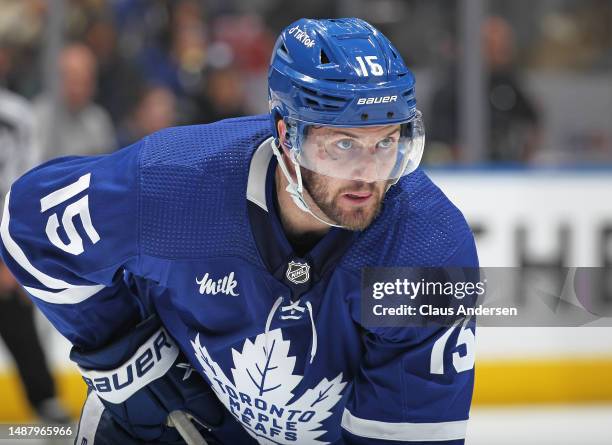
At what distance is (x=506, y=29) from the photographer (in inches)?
166

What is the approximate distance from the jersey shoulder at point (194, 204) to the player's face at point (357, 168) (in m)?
0.15

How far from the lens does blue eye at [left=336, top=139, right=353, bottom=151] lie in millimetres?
1781

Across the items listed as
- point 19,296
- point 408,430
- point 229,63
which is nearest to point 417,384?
point 408,430

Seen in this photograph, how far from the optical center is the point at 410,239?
71.4 inches

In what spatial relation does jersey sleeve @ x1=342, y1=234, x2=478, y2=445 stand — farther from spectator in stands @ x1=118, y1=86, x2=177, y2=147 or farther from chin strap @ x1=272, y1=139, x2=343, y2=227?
spectator in stands @ x1=118, y1=86, x2=177, y2=147

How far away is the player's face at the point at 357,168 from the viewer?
1.77 metres

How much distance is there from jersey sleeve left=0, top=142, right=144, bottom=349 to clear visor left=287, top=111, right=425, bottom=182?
30 cm

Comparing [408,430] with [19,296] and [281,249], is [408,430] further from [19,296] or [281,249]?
[19,296]

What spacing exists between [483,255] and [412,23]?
1120mm

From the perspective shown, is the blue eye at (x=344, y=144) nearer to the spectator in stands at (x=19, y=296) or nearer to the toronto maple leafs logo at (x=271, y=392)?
Answer: the toronto maple leafs logo at (x=271, y=392)

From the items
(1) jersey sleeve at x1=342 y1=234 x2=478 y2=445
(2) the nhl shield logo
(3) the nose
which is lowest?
(1) jersey sleeve at x1=342 y1=234 x2=478 y2=445

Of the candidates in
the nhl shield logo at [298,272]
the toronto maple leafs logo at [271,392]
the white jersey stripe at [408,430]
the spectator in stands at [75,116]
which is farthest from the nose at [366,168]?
the spectator in stands at [75,116]

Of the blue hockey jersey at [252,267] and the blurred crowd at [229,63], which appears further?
the blurred crowd at [229,63]

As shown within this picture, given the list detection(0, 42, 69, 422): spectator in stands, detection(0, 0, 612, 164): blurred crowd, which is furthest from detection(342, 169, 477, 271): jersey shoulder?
detection(0, 0, 612, 164): blurred crowd
